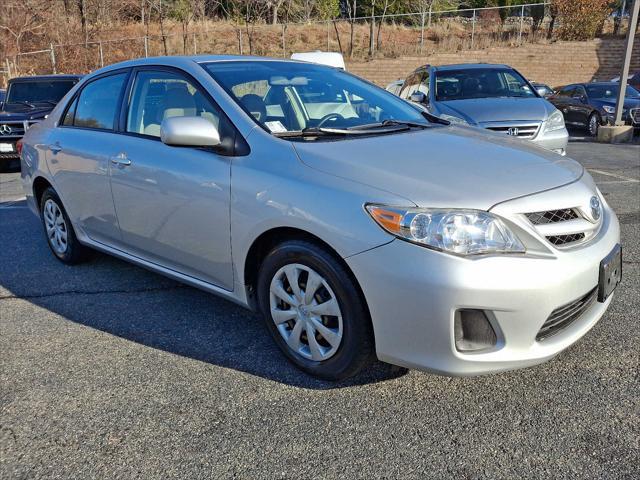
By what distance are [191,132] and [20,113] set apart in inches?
345

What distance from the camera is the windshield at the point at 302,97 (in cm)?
331

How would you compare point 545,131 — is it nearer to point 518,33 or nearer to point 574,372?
point 574,372

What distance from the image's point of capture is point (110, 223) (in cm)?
399

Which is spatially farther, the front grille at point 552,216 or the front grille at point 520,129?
the front grille at point 520,129

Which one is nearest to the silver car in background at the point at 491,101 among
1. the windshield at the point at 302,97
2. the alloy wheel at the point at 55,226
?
the windshield at the point at 302,97

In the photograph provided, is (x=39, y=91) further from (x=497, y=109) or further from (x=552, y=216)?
(x=552, y=216)

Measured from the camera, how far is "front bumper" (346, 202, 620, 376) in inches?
91.3

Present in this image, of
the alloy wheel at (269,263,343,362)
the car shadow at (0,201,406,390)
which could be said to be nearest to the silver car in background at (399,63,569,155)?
the car shadow at (0,201,406,390)

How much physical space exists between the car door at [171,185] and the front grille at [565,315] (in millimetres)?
1609

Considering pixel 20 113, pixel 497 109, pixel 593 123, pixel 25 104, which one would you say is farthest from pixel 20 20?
pixel 497 109

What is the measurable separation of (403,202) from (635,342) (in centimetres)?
172

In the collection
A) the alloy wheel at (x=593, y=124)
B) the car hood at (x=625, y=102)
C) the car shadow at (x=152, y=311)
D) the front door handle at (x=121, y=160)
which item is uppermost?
the front door handle at (x=121, y=160)

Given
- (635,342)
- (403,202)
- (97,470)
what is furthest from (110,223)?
(635,342)

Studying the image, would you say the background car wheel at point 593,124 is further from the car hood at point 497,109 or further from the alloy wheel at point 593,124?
the car hood at point 497,109
